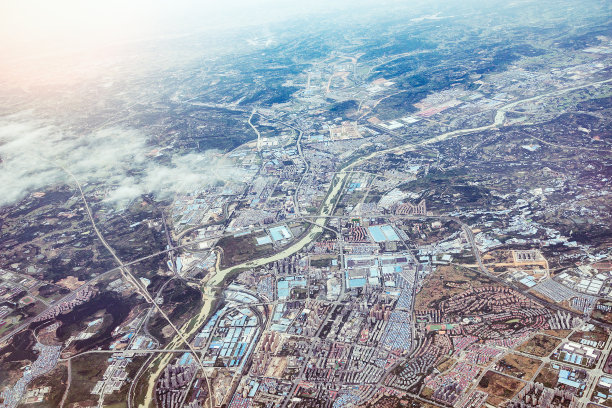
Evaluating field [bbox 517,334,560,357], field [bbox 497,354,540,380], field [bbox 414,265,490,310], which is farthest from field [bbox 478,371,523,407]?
field [bbox 414,265,490,310]

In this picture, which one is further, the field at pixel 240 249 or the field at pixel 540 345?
the field at pixel 240 249

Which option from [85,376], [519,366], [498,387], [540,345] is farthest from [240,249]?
[540,345]

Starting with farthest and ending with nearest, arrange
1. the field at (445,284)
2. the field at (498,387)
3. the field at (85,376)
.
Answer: the field at (445,284)
the field at (85,376)
the field at (498,387)

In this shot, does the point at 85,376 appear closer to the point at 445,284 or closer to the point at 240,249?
the point at 240,249

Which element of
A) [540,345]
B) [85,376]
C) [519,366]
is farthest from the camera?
[85,376]

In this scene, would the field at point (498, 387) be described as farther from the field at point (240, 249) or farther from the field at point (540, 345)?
the field at point (240, 249)

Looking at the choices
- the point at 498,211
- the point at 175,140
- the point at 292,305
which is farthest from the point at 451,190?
the point at 175,140

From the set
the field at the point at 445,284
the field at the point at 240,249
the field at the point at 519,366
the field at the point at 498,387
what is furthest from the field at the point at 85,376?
the field at the point at 519,366
